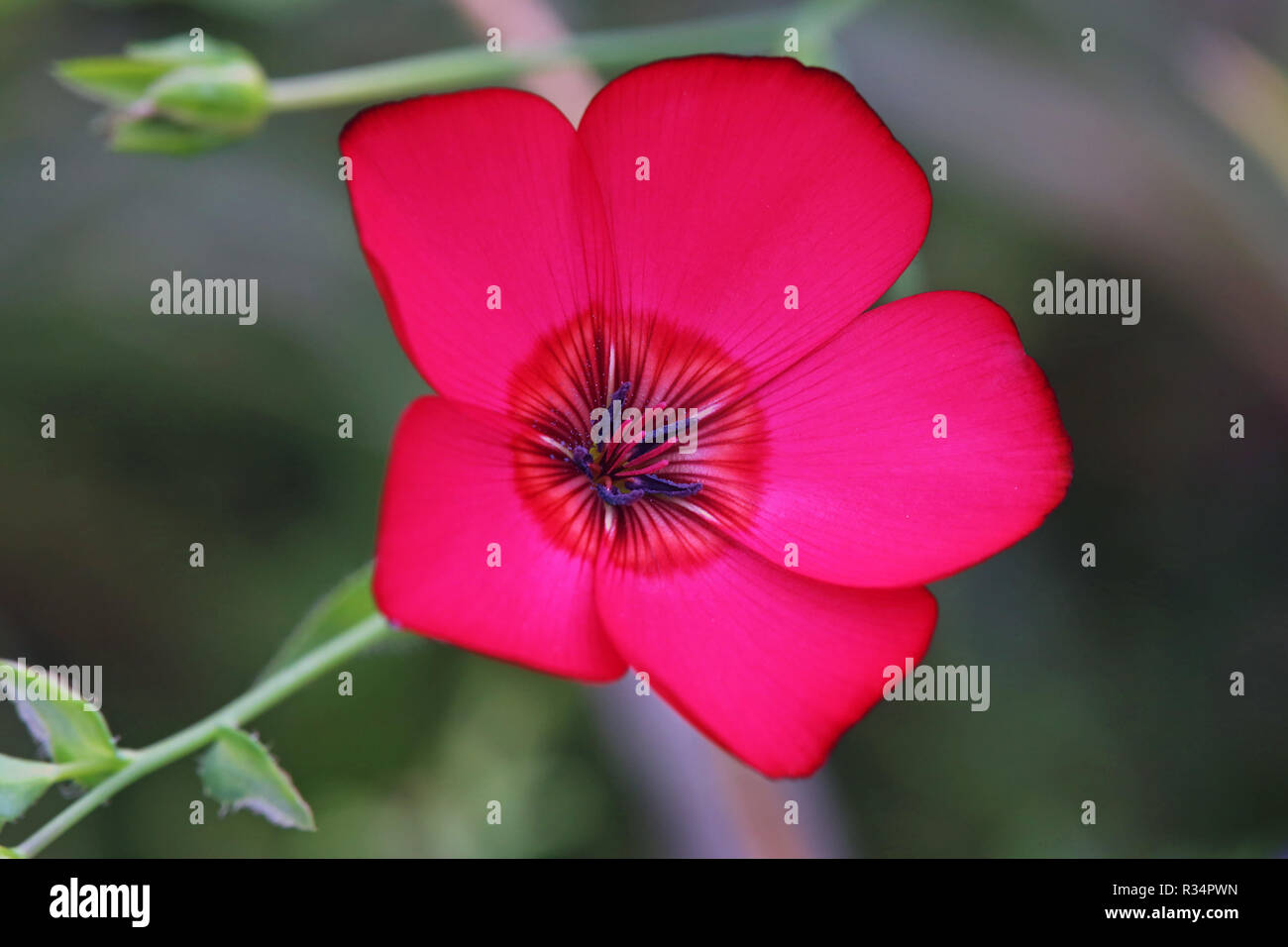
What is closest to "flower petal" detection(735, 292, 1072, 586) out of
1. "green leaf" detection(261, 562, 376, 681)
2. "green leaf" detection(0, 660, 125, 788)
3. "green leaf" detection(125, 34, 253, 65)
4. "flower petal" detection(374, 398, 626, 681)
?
"flower petal" detection(374, 398, 626, 681)

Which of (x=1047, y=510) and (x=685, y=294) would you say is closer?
(x=1047, y=510)

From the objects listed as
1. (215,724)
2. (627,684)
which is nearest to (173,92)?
(215,724)

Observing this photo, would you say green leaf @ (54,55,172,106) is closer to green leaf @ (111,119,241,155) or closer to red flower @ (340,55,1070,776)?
green leaf @ (111,119,241,155)

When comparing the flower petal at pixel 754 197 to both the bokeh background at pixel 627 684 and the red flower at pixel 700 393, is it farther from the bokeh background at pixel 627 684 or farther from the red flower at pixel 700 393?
the bokeh background at pixel 627 684

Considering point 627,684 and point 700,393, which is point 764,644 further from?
point 627,684

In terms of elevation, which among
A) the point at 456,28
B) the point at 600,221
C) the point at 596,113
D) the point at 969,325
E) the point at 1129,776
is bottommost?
the point at 1129,776

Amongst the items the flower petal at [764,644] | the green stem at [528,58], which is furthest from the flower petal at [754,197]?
the green stem at [528,58]

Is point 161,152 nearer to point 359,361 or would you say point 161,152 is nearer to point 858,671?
point 359,361

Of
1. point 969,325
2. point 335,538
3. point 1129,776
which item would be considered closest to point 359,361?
point 335,538
